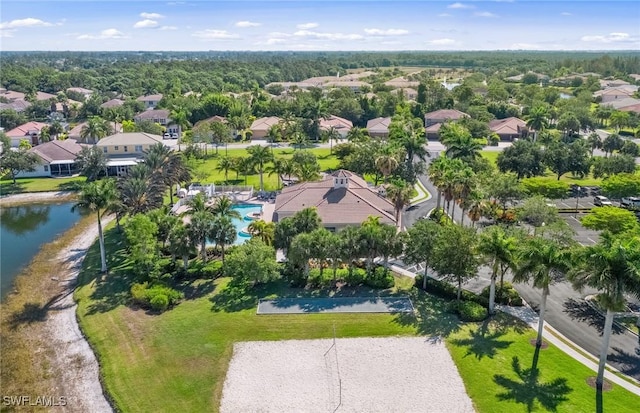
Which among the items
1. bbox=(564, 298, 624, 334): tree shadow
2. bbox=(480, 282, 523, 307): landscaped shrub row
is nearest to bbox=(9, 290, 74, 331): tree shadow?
bbox=(480, 282, 523, 307): landscaped shrub row

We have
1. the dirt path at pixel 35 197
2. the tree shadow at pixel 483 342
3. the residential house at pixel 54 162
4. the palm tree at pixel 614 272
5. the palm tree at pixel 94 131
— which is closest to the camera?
the palm tree at pixel 614 272

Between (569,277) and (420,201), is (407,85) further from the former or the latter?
(569,277)

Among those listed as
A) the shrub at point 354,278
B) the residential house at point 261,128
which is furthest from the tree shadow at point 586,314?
the residential house at point 261,128

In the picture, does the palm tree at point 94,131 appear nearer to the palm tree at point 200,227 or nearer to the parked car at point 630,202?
the palm tree at point 200,227

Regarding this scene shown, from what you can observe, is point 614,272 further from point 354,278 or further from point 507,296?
point 354,278

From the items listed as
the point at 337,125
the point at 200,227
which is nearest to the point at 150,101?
the point at 337,125
